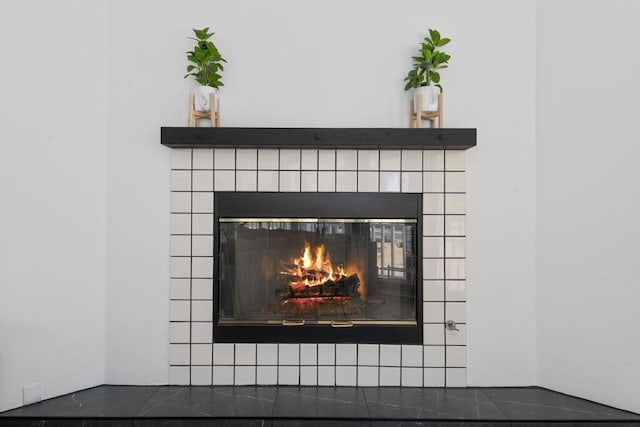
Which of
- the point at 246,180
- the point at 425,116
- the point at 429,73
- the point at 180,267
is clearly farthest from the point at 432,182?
the point at 180,267

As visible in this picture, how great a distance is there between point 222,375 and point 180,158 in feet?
3.88

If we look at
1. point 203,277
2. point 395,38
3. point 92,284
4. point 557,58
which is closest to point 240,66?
point 395,38

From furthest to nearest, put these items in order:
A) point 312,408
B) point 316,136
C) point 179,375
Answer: point 179,375, point 316,136, point 312,408

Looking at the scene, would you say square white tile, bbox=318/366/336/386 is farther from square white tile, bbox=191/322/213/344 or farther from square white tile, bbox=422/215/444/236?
square white tile, bbox=422/215/444/236

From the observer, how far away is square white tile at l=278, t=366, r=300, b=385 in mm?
2410

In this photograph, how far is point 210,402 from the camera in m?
2.18

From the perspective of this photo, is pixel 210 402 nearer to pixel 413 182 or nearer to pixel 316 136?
pixel 316 136

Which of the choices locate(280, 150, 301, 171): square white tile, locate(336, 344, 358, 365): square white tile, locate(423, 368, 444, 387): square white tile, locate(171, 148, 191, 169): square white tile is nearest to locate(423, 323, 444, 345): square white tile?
locate(423, 368, 444, 387): square white tile

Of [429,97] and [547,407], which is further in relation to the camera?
[429,97]

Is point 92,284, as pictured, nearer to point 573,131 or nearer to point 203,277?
point 203,277

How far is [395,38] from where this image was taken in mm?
2443

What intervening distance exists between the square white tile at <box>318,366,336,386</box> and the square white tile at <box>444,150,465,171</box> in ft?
4.11

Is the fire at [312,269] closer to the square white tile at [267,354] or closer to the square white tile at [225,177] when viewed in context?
the square white tile at [267,354]

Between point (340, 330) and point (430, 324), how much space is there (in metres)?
0.49
